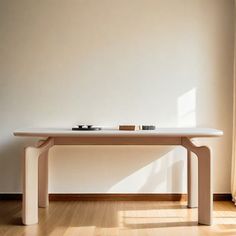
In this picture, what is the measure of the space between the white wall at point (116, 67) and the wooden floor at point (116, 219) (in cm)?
28

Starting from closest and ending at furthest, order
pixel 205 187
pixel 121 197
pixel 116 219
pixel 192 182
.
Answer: pixel 205 187 < pixel 116 219 < pixel 192 182 < pixel 121 197

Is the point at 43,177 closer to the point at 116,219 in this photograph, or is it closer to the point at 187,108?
the point at 116,219

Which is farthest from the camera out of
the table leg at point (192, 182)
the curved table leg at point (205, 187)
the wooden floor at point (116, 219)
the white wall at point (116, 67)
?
the white wall at point (116, 67)

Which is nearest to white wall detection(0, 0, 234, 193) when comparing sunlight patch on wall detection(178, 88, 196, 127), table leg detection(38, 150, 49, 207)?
sunlight patch on wall detection(178, 88, 196, 127)

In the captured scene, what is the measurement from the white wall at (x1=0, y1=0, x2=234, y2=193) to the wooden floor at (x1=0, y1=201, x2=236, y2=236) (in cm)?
28

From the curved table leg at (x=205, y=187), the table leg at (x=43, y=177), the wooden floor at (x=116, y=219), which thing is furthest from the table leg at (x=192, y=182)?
the table leg at (x=43, y=177)

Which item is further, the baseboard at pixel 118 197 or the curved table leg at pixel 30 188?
the baseboard at pixel 118 197

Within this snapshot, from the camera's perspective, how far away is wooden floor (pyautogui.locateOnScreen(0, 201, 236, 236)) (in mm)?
2559

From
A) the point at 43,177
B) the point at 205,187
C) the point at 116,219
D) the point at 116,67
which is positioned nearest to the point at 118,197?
the point at 116,219

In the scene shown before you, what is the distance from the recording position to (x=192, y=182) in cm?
322

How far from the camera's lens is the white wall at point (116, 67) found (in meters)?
3.45

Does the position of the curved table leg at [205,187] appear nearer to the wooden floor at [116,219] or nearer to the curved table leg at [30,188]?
the wooden floor at [116,219]

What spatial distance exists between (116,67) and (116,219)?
4.53 ft

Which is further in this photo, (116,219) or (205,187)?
(116,219)
